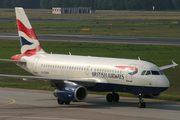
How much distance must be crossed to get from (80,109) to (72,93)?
1.59 meters

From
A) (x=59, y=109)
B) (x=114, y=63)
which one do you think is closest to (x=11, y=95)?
(x=59, y=109)

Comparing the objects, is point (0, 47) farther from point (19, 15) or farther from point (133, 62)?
point (133, 62)

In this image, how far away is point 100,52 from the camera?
7569cm

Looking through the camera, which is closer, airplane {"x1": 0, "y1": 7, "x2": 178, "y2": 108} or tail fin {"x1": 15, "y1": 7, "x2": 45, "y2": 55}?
airplane {"x1": 0, "y1": 7, "x2": 178, "y2": 108}

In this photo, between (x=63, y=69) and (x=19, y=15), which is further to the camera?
(x=19, y=15)

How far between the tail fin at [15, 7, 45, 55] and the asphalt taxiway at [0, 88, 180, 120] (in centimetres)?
495

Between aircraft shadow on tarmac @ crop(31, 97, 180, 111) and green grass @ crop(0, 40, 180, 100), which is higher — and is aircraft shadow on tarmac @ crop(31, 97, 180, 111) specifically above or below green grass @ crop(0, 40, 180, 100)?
below

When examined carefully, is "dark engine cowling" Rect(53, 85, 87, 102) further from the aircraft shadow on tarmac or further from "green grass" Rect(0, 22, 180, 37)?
"green grass" Rect(0, 22, 180, 37)

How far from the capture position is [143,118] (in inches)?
1073

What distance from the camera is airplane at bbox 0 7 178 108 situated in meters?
31.3

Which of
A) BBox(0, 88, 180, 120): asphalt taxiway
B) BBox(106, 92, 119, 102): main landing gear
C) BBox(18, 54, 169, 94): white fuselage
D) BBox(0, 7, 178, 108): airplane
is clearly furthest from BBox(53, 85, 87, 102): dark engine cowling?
BBox(106, 92, 119, 102): main landing gear

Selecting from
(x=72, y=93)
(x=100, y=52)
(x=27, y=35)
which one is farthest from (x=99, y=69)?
(x=100, y=52)

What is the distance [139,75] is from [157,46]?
5398cm

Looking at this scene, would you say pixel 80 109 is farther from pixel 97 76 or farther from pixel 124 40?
pixel 124 40
